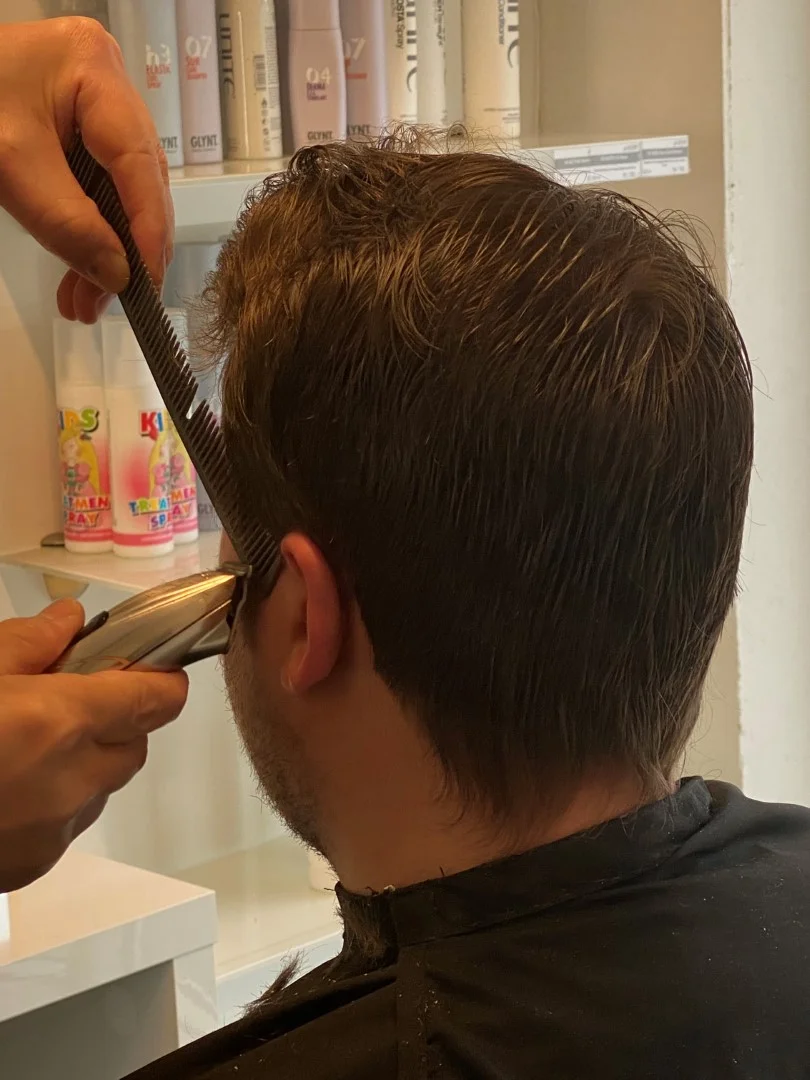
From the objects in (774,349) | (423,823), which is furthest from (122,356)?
(774,349)

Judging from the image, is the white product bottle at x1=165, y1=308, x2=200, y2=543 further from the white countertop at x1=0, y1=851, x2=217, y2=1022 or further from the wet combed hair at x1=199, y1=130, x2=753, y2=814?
the wet combed hair at x1=199, y1=130, x2=753, y2=814

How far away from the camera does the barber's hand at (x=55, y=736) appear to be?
2.55 feet

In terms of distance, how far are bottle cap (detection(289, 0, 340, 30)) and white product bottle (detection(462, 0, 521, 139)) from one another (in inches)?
9.2

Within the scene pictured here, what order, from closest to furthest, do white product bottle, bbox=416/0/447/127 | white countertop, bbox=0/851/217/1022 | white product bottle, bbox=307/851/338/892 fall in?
white countertop, bbox=0/851/217/1022, white product bottle, bbox=416/0/447/127, white product bottle, bbox=307/851/338/892

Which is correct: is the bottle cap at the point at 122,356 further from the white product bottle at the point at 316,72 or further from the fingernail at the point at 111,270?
the fingernail at the point at 111,270

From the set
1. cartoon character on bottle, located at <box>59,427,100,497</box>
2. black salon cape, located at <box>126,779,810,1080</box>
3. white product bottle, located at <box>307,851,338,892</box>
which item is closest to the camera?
black salon cape, located at <box>126,779,810,1080</box>

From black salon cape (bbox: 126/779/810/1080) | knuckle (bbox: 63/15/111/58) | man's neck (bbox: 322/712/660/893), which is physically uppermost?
knuckle (bbox: 63/15/111/58)

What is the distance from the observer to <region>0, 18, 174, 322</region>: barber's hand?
0.89 metres

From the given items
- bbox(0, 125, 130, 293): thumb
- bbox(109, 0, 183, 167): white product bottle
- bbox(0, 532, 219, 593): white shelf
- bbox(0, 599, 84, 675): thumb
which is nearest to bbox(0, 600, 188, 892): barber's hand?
bbox(0, 599, 84, 675): thumb

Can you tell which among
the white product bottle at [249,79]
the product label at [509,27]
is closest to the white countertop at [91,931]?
the white product bottle at [249,79]

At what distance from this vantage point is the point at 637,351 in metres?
0.73

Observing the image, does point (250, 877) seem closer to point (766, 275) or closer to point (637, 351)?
point (766, 275)

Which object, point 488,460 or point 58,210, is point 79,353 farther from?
point 488,460

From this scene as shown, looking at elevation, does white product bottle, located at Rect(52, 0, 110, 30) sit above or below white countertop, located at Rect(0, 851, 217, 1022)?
above
